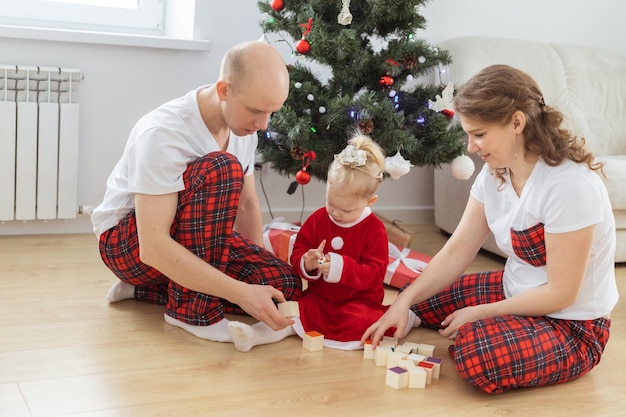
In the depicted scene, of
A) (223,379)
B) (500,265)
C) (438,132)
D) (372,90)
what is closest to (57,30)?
(372,90)

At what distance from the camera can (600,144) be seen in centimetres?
370

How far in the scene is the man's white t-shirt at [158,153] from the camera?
6.40 feet

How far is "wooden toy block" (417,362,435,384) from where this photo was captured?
1867 millimetres

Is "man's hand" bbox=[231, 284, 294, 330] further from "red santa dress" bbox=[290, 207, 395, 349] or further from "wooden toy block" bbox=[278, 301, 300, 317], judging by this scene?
"red santa dress" bbox=[290, 207, 395, 349]

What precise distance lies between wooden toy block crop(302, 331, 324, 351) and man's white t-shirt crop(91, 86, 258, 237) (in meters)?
0.52

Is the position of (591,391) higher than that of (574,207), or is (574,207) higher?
(574,207)

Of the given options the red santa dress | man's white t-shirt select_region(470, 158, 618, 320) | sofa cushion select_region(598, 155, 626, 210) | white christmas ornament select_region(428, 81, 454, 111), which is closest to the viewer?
man's white t-shirt select_region(470, 158, 618, 320)

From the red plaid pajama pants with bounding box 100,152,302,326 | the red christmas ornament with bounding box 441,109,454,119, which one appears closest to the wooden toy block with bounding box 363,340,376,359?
the red plaid pajama pants with bounding box 100,152,302,326

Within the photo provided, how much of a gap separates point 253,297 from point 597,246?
85 centimetres

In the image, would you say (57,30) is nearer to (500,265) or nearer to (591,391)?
(500,265)

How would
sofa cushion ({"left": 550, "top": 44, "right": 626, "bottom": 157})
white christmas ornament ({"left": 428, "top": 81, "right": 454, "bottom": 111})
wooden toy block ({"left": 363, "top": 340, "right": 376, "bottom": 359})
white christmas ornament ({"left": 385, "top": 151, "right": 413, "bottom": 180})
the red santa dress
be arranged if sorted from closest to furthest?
wooden toy block ({"left": 363, "top": 340, "right": 376, "bottom": 359}) → the red santa dress → white christmas ornament ({"left": 385, "top": 151, "right": 413, "bottom": 180}) → white christmas ornament ({"left": 428, "top": 81, "right": 454, "bottom": 111}) → sofa cushion ({"left": 550, "top": 44, "right": 626, "bottom": 157})

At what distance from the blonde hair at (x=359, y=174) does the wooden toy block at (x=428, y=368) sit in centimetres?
48

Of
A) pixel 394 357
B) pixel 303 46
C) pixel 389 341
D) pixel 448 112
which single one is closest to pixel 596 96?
pixel 448 112

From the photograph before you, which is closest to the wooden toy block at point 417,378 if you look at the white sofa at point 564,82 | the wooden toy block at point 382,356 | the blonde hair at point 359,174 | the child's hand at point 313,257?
the wooden toy block at point 382,356
